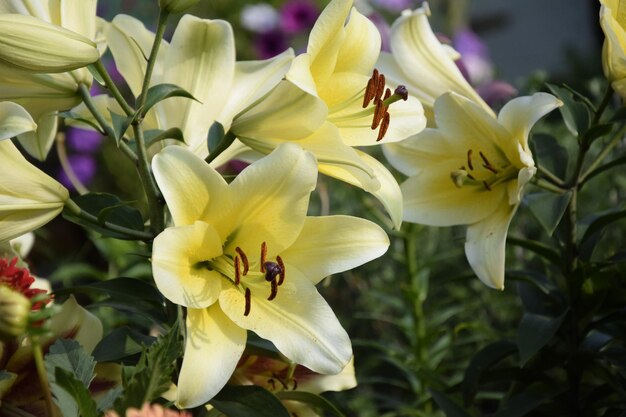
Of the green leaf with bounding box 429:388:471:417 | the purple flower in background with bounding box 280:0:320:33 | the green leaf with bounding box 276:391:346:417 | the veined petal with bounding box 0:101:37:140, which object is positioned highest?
the veined petal with bounding box 0:101:37:140

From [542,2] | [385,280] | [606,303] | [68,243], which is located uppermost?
[606,303]

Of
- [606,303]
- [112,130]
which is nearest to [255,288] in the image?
[112,130]

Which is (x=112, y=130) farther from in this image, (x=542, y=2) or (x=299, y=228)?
(x=542, y=2)

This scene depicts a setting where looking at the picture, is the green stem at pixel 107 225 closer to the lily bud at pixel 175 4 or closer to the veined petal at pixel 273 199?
the veined petal at pixel 273 199

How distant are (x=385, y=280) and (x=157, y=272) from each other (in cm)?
135

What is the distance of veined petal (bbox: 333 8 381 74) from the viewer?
0.82 metres

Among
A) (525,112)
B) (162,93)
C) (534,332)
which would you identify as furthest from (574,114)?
(162,93)

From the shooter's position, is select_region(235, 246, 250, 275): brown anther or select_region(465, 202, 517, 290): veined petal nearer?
select_region(235, 246, 250, 275): brown anther

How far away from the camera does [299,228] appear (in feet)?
2.38

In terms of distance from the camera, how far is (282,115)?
759 millimetres

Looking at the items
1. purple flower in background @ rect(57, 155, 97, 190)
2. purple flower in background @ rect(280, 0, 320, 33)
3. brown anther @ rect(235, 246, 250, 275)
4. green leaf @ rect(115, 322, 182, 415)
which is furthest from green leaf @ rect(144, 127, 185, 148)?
purple flower in background @ rect(280, 0, 320, 33)

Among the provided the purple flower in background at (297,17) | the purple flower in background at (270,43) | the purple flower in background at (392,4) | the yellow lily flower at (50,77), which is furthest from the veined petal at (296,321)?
the purple flower in background at (392,4)

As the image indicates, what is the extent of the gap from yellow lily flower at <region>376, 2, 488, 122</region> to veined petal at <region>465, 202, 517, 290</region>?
0.38 ft

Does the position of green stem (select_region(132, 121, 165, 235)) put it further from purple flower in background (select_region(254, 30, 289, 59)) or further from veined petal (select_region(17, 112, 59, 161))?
purple flower in background (select_region(254, 30, 289, 59))
